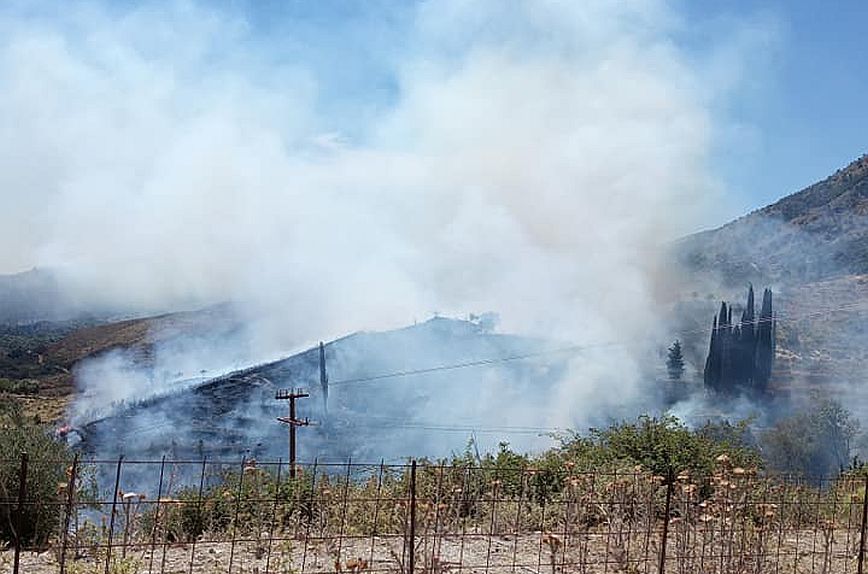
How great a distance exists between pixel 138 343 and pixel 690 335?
3728cm

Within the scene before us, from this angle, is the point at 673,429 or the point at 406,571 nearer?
the point at 406,571

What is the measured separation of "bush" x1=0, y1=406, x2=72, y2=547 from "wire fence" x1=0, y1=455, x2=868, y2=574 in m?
0.03

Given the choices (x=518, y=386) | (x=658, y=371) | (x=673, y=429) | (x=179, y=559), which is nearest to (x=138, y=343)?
(x=518, y=386)

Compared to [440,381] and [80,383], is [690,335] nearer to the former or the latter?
[440,381]

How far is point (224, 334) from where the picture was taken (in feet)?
189

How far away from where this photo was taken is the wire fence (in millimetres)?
8203

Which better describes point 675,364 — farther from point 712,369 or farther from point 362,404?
point 362,404

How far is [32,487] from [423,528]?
4513 mm

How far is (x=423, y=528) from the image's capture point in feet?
29.3

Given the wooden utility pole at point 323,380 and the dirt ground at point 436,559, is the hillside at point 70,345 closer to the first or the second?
the wooden utility pole at point 323,380

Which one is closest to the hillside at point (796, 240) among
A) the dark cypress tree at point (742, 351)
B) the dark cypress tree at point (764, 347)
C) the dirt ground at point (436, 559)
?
the dark cypress tree at point (764, 347)

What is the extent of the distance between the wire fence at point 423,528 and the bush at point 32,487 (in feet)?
0.08

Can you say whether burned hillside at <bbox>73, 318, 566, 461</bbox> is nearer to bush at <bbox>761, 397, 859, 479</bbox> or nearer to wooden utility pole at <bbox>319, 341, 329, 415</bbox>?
wooden utility pole at <bbox>319, 341, 329, 415</bbox>

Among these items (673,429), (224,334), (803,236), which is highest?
(803,236)
